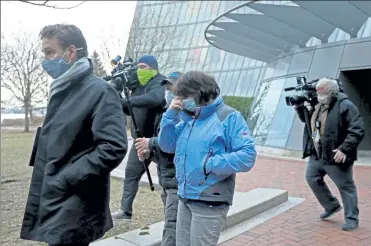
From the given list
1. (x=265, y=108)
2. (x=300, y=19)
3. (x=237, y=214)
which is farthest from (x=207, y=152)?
(x=265, y=108)

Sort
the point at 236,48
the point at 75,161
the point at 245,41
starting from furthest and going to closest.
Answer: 1. the point at 236,48
2. the point at 245,41
3. the point at 75,161

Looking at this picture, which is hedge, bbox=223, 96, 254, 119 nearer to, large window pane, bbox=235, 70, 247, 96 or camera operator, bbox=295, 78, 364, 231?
large window pane, bbox=235, 70, 247, 96

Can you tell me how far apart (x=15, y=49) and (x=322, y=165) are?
112 ft

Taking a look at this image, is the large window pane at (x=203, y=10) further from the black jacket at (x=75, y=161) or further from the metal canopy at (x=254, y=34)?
the black jacket at (x=75, y=161)

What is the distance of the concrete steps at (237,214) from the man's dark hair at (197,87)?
75.3 inches

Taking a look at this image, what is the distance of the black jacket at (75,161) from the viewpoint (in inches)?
91.5

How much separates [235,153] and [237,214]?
8.56ft

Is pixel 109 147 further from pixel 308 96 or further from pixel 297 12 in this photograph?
pixel 297 12

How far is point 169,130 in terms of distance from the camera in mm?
3102

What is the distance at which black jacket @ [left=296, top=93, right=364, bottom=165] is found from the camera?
185 inches

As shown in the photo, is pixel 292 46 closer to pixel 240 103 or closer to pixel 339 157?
pixel 240 103

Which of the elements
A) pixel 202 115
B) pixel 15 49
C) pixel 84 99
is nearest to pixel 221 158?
pixel 202 115

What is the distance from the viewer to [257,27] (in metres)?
15.1

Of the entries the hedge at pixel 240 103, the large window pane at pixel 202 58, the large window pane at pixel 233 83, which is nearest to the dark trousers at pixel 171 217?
the hedge at pixel 240 103
